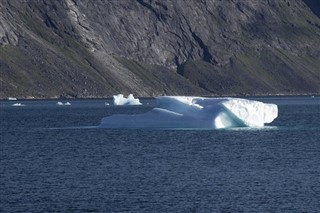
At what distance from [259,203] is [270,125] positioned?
61.7 metres

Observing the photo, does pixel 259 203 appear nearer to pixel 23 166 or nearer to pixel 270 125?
pixel 23 166

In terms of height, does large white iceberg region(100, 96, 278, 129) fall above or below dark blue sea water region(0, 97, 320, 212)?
above

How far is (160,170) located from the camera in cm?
6456

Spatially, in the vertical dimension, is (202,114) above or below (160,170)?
above

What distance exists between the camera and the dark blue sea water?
51.5 m

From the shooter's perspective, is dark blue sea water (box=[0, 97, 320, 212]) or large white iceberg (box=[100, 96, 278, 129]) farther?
large white iceberg (box=[100, 96, 278, 129])

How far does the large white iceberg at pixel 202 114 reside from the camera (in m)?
89.6

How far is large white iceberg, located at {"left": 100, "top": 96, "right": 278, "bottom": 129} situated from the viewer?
89.6 m

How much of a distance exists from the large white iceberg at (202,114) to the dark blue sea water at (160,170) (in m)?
1.11

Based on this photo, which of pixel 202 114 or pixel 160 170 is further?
pixel 202 114

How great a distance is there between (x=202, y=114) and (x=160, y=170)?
2711 centimetres

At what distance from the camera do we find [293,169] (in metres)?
64.9

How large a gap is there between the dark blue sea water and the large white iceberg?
3.64 ft

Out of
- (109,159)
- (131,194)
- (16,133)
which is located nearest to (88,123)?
(16,133)
